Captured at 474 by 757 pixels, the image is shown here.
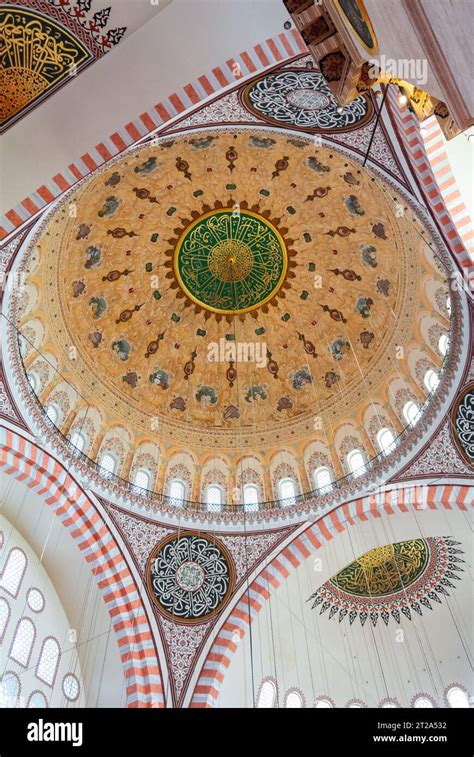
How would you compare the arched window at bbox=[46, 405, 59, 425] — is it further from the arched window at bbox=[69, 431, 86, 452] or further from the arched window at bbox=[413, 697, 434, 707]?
the arched window at bbox=[413, 697, 434, 707]

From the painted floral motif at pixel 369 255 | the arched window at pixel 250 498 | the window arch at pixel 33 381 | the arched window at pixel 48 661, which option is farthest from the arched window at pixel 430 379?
the arched window at pixel 48 661

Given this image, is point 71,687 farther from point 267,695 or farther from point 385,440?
point 385,440

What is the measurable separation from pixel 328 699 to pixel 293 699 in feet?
2.56

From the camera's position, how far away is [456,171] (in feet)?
20.0

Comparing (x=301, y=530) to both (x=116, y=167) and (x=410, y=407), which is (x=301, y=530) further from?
(x=116, y=167)

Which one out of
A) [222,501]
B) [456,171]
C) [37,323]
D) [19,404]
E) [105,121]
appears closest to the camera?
[105,121]

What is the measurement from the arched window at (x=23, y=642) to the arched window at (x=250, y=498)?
4.19 meters

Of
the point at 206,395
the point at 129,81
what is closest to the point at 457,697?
the point at 206,395

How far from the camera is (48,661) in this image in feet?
32.2

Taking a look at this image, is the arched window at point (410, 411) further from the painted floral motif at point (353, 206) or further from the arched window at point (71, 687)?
the arched window at point (71, 687)

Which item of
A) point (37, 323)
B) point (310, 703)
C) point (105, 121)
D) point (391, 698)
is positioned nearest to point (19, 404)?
point (37, 323)

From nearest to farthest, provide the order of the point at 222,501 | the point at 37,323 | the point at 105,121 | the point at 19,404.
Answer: the point at 105,121 < the point at 19,404 < the point at 37,323 < the point at 222,501

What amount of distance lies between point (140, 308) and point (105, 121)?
259 inches

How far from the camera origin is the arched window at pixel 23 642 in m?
9.27
